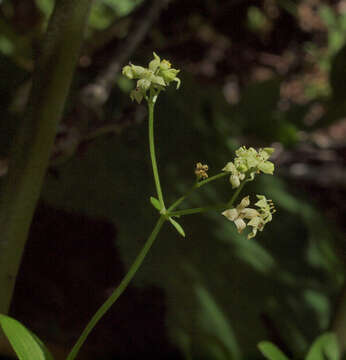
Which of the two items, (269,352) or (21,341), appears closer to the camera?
(21,341)

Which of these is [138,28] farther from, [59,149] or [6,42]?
[59,149]

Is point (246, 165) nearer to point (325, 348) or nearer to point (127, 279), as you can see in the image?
point (127, 279)

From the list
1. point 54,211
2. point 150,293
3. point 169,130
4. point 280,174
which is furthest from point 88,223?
point 280,174

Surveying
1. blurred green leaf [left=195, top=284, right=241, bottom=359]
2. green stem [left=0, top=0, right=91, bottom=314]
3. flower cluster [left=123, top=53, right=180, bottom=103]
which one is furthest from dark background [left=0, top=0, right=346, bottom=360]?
flower cluster [left=123, top=53, right=180, bottom=103]

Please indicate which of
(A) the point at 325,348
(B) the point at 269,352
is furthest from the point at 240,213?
(A) the point at 325,348

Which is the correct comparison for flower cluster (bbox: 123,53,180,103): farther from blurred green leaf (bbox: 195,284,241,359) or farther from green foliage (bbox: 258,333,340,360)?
blurred green leaf (bbox: 195,284,241,359)

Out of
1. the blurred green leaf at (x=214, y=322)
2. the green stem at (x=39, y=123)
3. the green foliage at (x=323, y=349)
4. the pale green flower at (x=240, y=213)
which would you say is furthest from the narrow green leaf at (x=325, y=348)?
the green stem at (x=39, y=123)
